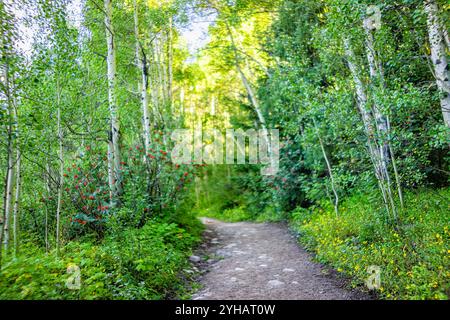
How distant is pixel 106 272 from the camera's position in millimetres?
4039

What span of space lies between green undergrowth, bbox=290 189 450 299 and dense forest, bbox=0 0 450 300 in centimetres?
3

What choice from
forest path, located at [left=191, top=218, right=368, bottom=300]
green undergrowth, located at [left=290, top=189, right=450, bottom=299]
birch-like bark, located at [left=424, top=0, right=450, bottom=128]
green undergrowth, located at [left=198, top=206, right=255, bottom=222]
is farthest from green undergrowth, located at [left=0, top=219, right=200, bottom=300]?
green undergrowth, located at [left=198, top=206, right=255, bottom=222]

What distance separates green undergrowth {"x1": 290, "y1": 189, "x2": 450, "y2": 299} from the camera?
3312 millimetres

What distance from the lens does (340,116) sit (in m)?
5.58

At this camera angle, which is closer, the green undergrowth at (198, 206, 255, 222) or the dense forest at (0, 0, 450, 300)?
the dense forest at (0, 0, 450, 300)

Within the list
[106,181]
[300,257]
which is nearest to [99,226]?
[106,181]

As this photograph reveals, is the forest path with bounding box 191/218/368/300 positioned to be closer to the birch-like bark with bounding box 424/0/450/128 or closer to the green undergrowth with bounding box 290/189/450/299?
the green undergrowth with bounding box 290/189/450/299

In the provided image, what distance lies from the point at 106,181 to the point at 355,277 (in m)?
5.59

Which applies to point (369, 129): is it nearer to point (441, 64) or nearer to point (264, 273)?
point (441, 64)

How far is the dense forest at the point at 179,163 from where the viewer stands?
3.88 m

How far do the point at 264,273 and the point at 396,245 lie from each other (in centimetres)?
208

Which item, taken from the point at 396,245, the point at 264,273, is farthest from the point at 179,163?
the point at 396,245

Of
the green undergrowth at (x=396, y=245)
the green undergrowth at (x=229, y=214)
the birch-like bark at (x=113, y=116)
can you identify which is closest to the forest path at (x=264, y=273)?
the green undergrowth at (x=396, y=245)
